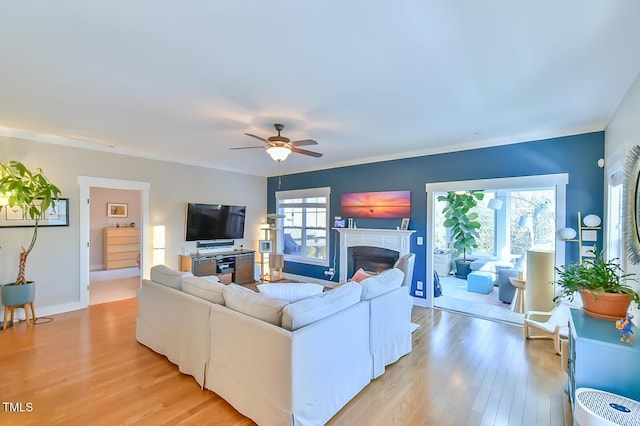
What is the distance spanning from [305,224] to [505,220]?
17.2 ft

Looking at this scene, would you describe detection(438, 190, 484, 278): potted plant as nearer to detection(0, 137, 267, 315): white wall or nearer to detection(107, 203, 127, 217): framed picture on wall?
detection(0, 137, 267, 315): white wall

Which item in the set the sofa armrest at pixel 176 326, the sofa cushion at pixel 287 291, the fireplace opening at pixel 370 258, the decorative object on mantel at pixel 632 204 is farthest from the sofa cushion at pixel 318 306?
the fireplace opening at pixel 370 258

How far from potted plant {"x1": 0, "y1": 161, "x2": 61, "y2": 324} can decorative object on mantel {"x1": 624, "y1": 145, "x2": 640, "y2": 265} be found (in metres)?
6.12

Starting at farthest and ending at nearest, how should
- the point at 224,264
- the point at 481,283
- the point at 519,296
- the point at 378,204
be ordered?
the point at 224,264, the point at 481,283, the point at 378,204, the point at 519,296

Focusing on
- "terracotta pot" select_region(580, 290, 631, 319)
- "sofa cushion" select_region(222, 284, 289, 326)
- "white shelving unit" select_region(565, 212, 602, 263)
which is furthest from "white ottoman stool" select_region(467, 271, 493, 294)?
"sofa cushion" select_region(222, 284, 289, 326)

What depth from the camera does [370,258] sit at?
5570mm

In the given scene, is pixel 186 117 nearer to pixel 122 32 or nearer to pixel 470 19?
pixel 122 32

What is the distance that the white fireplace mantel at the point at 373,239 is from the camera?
16.7ft

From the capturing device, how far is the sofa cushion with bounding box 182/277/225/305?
8.50ft

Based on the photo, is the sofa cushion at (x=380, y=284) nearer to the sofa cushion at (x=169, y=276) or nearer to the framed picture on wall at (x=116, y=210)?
the sofa cushion at (x=169, y=276)

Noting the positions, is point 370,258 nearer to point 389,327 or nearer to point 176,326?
point 389,327

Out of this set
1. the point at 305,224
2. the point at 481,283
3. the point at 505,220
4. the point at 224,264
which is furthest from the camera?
the point at 505,220

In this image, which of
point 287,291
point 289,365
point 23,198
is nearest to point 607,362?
point 289,365

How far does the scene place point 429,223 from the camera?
483 centimetres
